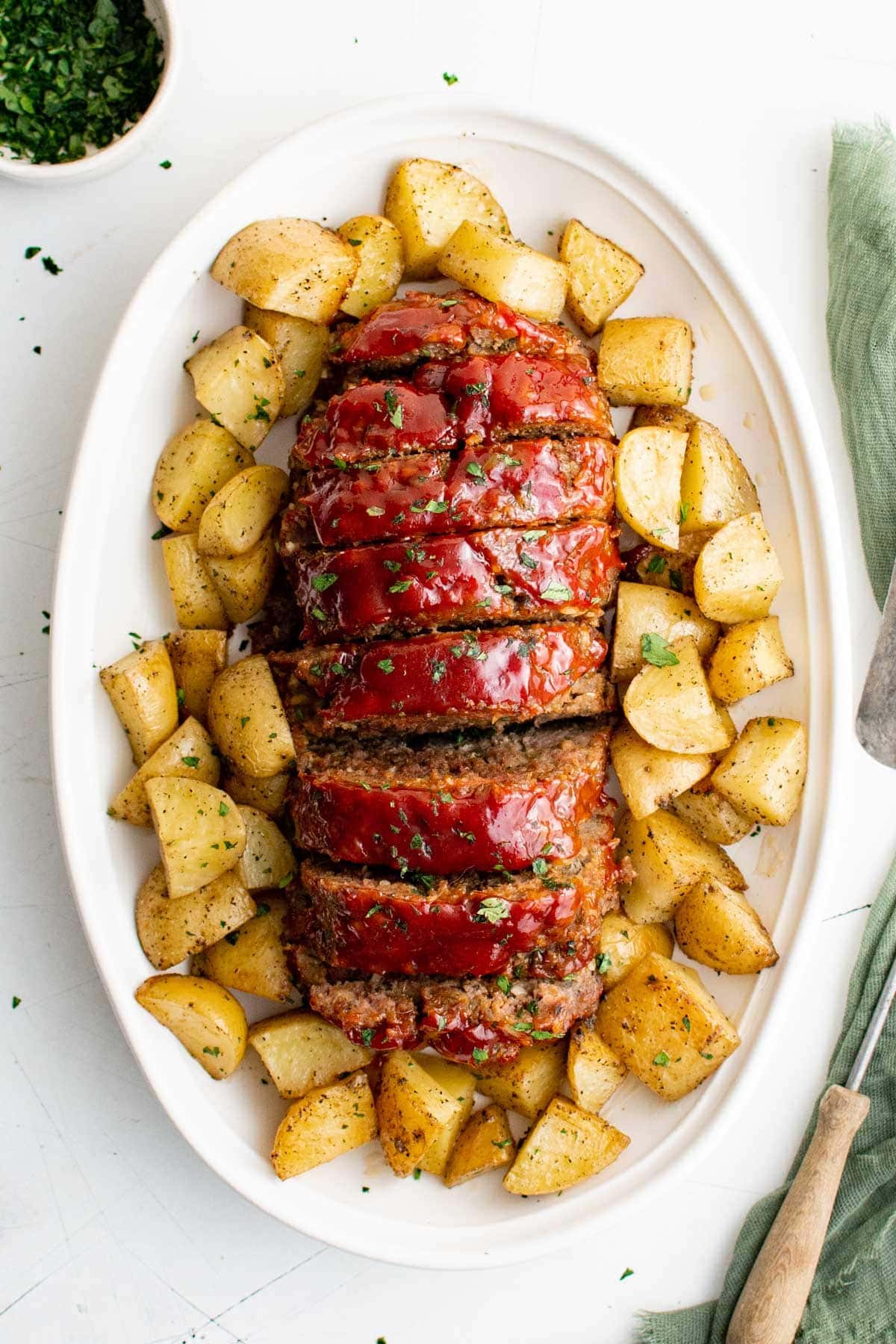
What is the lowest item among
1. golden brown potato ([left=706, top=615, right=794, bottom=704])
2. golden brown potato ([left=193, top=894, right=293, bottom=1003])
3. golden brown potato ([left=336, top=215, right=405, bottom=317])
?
golden brown potato ([left=193, top=894, right=293, bottom=1003])

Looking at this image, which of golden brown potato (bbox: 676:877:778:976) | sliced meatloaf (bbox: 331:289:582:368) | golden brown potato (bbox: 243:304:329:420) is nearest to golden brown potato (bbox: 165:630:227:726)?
golden brown potato (bbox: 243:304:329:420)

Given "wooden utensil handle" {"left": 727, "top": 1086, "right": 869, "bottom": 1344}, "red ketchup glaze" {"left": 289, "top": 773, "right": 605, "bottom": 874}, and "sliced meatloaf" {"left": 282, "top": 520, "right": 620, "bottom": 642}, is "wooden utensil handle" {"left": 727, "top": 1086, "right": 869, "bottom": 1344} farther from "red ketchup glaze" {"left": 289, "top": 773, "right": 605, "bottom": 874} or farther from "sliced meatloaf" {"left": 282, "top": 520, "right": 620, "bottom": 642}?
"sliced meatloaf" {"left": 282, "top": 520, "right": 620, "bottom": 642}

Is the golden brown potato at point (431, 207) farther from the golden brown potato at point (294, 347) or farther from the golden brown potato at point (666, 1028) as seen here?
the golden brown potato at point (666, 1028)

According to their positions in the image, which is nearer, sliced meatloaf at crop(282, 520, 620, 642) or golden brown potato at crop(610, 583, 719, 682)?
sliced meatloaf at crop(282, 520, 620, 642)

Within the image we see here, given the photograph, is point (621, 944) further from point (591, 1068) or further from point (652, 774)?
point (652, 774)

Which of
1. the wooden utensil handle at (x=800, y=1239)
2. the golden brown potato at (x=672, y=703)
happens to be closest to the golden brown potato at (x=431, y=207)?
the golden brown potato at (x=672, y=703)
